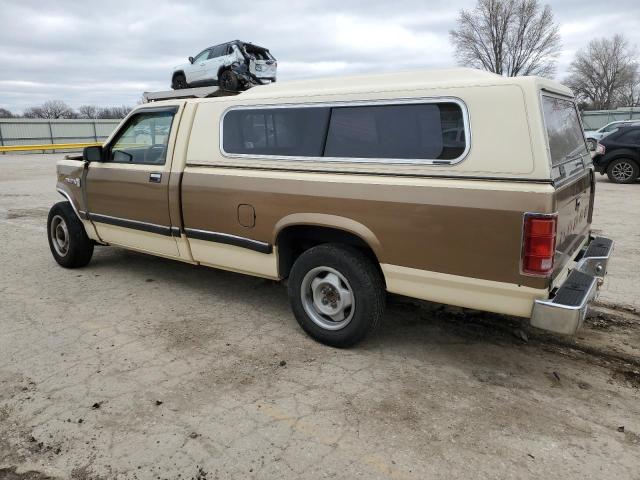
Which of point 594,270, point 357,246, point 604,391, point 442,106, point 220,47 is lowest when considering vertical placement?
point 604,391

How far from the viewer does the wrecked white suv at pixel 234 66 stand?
1548cm

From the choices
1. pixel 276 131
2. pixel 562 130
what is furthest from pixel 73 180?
pixel 562 130

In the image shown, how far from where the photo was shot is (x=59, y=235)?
5961 millimetres

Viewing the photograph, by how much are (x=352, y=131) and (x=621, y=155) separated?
11.9 metres

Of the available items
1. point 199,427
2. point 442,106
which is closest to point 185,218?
point 199,427

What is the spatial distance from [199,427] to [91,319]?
204 centimetres

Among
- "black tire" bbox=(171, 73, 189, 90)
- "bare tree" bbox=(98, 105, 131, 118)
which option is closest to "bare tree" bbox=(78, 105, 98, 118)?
"bare tree" bbox=(98, 105, 131, 118)

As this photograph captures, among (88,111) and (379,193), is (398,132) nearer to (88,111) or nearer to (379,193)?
(379,193)

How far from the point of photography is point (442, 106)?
3.15 metres

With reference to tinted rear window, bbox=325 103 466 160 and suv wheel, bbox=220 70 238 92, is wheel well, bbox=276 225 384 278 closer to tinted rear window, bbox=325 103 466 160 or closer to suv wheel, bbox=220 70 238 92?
tinted rear window, bbox=325 103 466 160

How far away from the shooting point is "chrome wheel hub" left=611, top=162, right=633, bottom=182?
12.9 m

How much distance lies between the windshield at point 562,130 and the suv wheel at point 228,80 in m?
12.2

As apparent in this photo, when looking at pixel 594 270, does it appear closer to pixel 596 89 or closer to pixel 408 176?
pixel 408 176

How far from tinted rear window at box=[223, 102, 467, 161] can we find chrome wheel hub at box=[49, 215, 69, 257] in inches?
110
